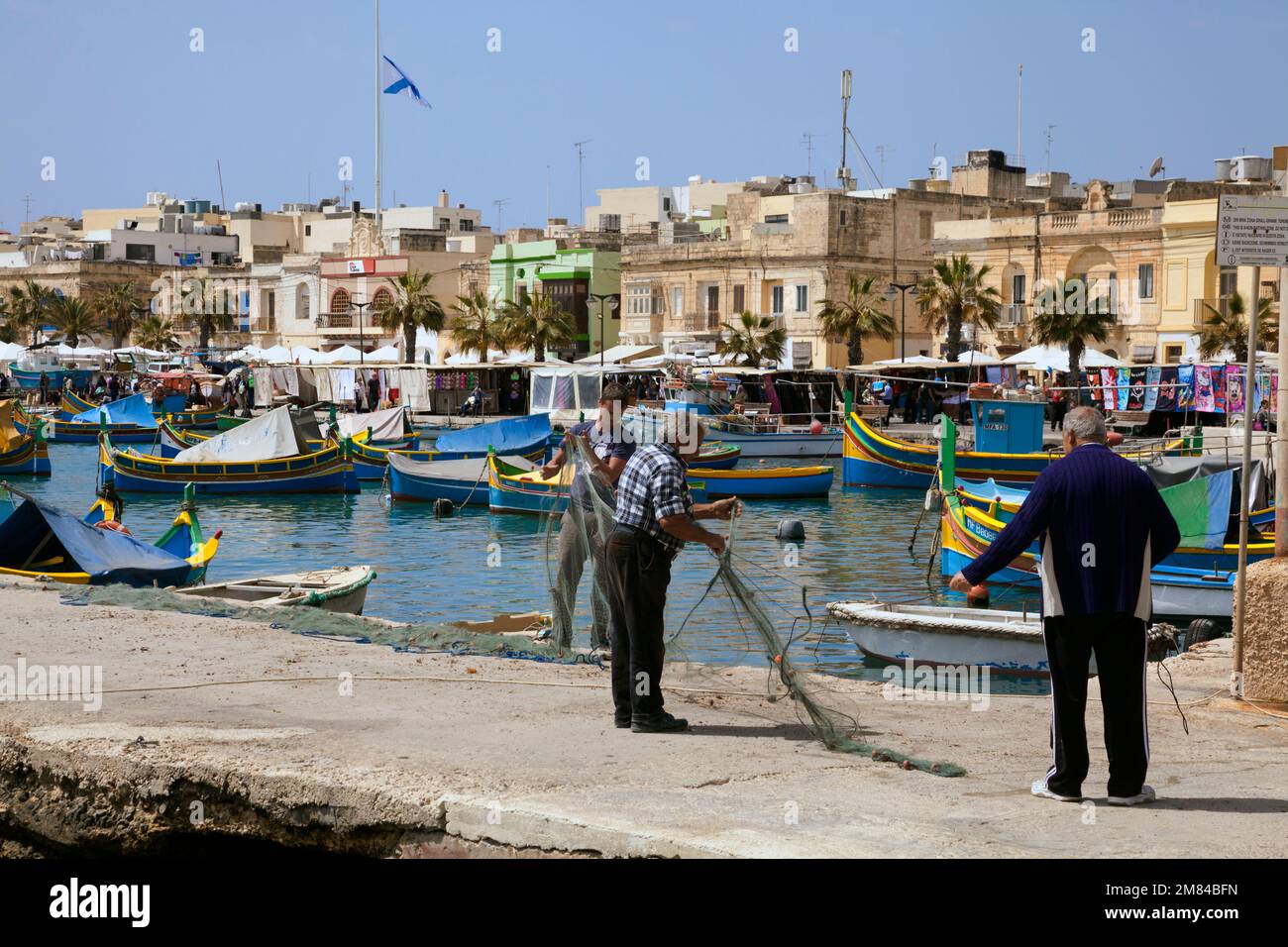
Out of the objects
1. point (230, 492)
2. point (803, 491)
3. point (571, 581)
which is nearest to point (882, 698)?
point (571, 581)

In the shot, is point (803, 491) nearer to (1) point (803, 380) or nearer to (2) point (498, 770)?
(1) point (803, 380)

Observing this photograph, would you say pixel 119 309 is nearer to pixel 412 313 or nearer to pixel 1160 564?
pixel 412 313

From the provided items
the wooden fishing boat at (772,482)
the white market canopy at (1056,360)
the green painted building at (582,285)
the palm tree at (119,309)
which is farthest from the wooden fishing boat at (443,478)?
the palm tree at (119,309)

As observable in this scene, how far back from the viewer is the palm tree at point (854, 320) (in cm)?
5797

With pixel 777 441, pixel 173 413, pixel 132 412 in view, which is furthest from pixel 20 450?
pixel 777 441

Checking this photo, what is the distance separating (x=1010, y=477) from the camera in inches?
1451

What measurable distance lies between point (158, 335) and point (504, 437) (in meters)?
51.8

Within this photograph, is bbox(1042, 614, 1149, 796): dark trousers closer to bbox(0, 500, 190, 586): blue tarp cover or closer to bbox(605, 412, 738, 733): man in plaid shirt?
bbox(605, 412, 738, 733): man in plaid shirt

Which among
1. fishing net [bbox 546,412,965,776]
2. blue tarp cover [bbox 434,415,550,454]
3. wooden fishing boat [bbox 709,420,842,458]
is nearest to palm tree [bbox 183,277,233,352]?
wooden fishing boat [bbox 709,420,842,458]

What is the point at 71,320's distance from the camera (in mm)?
85500

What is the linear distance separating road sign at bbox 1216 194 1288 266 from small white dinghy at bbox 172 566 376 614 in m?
9.53

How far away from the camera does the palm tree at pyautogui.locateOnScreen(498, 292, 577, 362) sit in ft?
212

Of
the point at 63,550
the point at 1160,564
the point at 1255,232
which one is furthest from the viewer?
the point at 63,550
